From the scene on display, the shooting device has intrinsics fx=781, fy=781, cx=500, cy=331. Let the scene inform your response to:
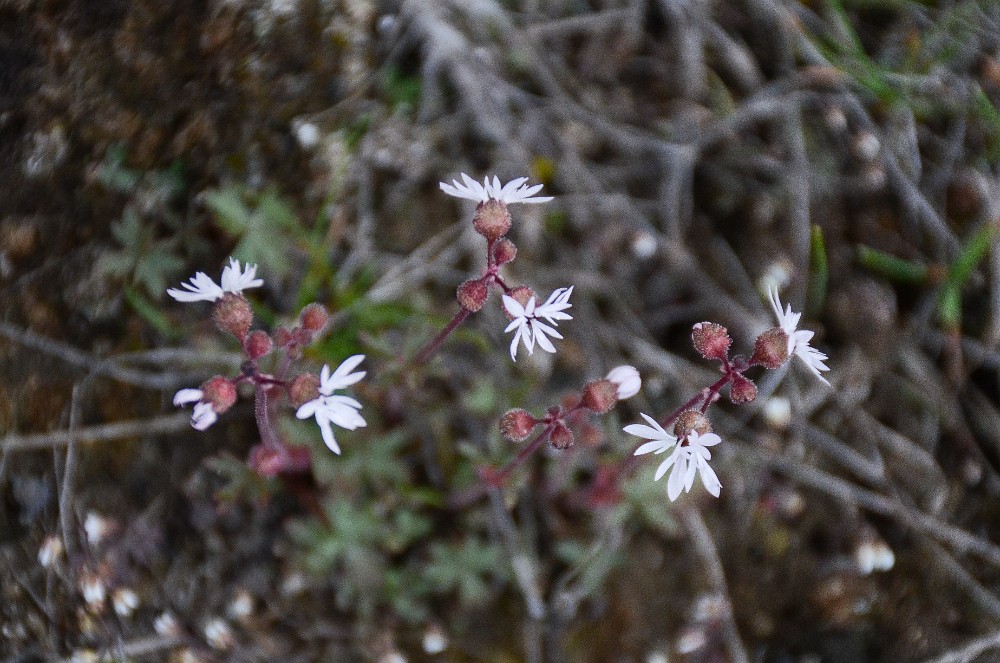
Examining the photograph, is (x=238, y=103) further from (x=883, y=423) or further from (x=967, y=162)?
(x=967, y=162)

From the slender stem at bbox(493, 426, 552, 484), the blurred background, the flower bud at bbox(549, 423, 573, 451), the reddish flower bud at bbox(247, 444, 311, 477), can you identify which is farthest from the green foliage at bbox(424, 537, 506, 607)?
the flower bud at bbox(549, 423, 573, 451)

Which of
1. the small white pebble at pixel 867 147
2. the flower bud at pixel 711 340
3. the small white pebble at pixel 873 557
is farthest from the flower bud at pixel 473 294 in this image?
the small white pebble at pixel 867 147

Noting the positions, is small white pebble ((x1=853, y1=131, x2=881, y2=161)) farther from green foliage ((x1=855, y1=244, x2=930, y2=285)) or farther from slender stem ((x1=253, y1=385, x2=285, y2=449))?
slender stem ((x1=253, y1=385, x2=285, y2=449))

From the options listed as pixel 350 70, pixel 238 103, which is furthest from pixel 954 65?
pixel 238 103

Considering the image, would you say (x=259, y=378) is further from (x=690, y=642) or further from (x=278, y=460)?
(x=690, y=642)

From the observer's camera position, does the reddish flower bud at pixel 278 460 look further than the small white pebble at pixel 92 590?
No

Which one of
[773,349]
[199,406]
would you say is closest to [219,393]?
[199,406]

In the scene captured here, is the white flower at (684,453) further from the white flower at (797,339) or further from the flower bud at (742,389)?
the white flower at (797,339)
